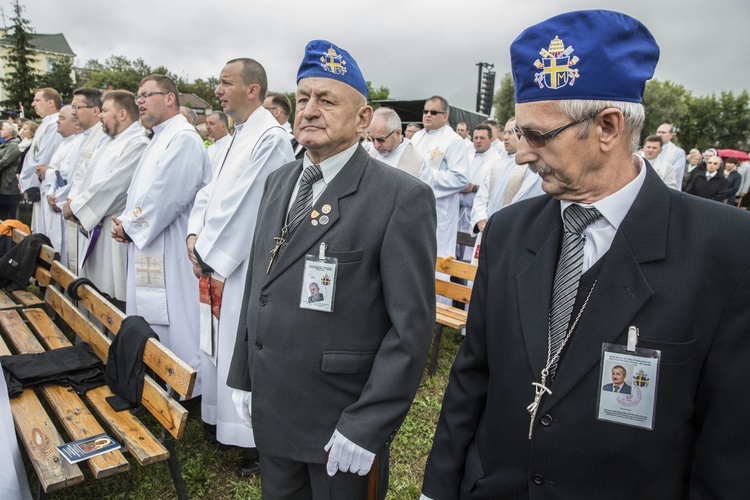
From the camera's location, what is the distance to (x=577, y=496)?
4.08ft

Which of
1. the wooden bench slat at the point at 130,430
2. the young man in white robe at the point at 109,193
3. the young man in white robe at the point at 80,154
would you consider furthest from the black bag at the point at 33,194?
the wooden bench slat at the point at 130,430

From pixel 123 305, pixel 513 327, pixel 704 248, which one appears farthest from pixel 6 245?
pixel 704 248

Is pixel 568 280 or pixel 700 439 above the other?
pixel 568 280

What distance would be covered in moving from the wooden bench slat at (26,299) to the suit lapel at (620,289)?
5.22m

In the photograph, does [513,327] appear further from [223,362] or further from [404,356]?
[223,362]

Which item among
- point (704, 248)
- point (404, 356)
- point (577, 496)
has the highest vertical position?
point (704, 248)

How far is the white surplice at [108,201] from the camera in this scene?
4566 mm

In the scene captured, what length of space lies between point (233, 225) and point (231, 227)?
0.02 metres

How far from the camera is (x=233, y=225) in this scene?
3.23 m

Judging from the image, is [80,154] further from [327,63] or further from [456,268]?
[327,63]

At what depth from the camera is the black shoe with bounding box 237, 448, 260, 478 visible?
3295mm

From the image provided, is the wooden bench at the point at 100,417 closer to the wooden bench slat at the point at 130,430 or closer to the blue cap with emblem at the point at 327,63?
the wooden bench slat at the point at 130,430

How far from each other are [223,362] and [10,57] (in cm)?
5211

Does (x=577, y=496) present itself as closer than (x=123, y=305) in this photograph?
Yes
